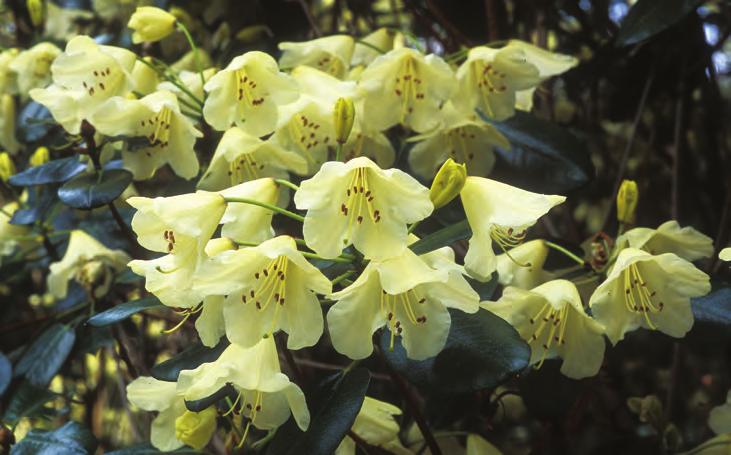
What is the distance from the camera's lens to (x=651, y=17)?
1455mm

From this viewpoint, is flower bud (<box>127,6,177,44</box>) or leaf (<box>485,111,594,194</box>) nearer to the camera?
flower bud (<box>127,6,177,44</box>)

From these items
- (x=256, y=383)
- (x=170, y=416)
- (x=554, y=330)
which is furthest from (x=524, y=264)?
(x=170, y=416)

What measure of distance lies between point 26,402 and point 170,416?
16.5 inches

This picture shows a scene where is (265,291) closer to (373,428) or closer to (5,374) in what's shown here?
(373,428)

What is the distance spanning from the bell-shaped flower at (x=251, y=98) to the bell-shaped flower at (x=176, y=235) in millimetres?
304

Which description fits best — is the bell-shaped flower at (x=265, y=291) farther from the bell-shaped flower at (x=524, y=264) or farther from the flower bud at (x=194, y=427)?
the bell-shaped flower at (x=524, y=264)

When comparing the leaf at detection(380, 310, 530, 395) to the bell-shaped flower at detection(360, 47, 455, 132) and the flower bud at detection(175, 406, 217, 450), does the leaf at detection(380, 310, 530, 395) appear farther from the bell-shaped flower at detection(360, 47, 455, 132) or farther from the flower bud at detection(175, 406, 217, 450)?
the bell-shaped flower at detection(360, 47, 455, 132)

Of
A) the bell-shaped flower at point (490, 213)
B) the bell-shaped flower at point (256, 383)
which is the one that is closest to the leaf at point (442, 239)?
the bell-shaped flower at point (490, 213)

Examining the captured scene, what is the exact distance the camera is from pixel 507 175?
1.61 m

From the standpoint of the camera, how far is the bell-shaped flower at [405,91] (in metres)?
1.35

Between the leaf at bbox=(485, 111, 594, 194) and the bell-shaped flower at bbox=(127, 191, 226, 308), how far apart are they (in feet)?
2.39

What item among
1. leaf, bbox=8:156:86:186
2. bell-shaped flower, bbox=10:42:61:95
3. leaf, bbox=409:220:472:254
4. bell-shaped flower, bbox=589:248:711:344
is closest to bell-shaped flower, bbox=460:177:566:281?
leaf, bbox=409:220:472:254

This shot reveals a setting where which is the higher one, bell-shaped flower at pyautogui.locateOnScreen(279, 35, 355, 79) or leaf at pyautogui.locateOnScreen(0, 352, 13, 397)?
bell-shaped flower at pyautogui.locateOnScreen(279, 35, 355, 79)

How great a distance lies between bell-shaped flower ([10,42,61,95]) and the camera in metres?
1.64
